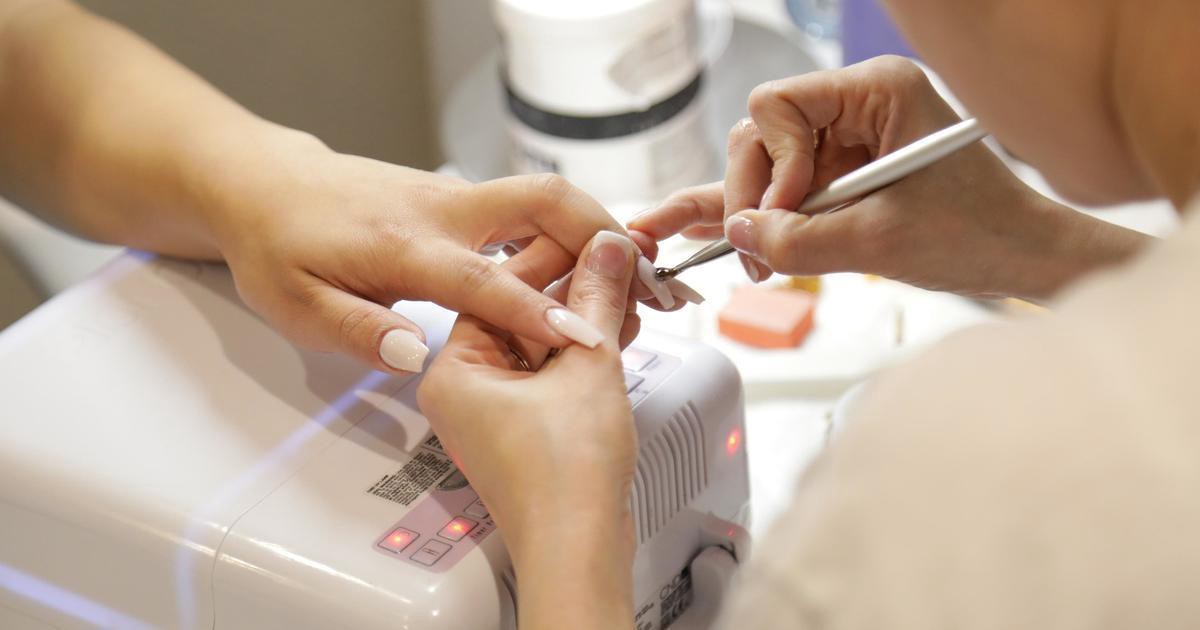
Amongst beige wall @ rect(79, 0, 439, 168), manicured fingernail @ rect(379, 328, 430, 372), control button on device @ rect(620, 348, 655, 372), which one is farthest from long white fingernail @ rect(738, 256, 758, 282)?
beige wall @ rect(79, 0, 439, 168)

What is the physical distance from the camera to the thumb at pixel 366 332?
1.89 feet

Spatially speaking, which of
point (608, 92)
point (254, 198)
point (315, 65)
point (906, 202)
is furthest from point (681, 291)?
point (315, 65)

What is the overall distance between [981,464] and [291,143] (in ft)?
1.71

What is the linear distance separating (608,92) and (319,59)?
49 cm

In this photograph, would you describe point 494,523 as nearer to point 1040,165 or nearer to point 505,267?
point 505,267

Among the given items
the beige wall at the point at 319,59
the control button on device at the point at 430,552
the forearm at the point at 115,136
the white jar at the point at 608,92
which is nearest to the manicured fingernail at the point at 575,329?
the control button on device at the point at 430,552

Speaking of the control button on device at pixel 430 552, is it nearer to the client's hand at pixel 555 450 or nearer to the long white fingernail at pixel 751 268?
the client's hand at pixel 555 450

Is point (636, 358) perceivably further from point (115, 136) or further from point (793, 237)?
point (115, 136)

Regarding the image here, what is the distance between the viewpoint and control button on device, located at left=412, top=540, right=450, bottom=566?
1.69 feet

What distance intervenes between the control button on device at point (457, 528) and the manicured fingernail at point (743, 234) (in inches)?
7.9

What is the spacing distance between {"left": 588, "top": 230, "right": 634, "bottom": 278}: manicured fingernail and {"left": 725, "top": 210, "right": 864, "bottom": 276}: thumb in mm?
72

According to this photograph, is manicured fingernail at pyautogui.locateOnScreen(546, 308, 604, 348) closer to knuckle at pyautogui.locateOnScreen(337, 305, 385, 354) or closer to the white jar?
knuckle at pyautogui.locateOnScreen(337, 305, 385, 354)

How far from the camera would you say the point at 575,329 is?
54 cm

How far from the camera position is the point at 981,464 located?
26 cm
